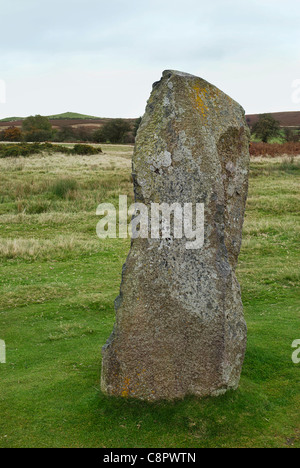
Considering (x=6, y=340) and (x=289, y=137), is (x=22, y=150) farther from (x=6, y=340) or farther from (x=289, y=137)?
(x=6, y=340)

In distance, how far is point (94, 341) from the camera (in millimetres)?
8727

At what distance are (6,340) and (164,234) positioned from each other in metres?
4.70

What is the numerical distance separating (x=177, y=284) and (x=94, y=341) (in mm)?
3454

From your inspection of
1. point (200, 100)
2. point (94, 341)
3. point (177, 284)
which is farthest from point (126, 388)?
point (200, 100)

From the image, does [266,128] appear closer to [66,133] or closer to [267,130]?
[267,130]

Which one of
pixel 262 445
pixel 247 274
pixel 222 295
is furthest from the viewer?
pixel 247 274

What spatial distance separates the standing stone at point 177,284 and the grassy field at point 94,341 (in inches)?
13.4

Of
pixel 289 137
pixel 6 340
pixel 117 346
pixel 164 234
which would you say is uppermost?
pixel 289 137

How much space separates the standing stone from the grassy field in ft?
1.12

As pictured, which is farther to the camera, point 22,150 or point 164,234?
point 22,150

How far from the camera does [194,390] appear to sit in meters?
5.97

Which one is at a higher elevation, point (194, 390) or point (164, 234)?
point (164, 234)

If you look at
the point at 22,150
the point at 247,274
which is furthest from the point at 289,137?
the point at 247,274

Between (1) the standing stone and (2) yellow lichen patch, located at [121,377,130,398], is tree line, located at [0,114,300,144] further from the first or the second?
(2) yellow lichen patch, located at [121,377,130,398]
